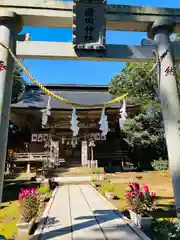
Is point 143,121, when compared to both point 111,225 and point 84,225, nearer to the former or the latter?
point 111,225

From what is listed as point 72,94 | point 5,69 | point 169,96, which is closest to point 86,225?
point 169,96

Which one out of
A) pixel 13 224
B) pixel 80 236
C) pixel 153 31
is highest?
pixel 153 31

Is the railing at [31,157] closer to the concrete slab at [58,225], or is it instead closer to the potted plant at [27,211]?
the concrete slab at [58,225]

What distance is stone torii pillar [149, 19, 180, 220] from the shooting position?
3.78m

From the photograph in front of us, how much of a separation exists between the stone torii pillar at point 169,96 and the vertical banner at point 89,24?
1191 mm

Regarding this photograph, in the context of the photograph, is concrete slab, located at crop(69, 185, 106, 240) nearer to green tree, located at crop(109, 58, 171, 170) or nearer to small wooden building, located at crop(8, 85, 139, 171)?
green tree, located at crop(109, 58, 171, 170)

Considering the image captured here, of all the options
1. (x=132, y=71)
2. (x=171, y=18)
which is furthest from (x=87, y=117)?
(x=171, y=18)

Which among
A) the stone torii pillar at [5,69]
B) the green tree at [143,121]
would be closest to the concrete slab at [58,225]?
the stone torii pillar at [5,69]

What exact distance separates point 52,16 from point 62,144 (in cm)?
1728

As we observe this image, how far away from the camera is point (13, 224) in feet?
19.7

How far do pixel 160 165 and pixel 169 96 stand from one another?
1543 cm

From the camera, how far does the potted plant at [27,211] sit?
440cm

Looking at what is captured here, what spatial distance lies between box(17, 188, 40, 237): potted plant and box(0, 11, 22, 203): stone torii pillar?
1.39 m

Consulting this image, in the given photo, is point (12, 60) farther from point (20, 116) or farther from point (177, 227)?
point (20, 116)
